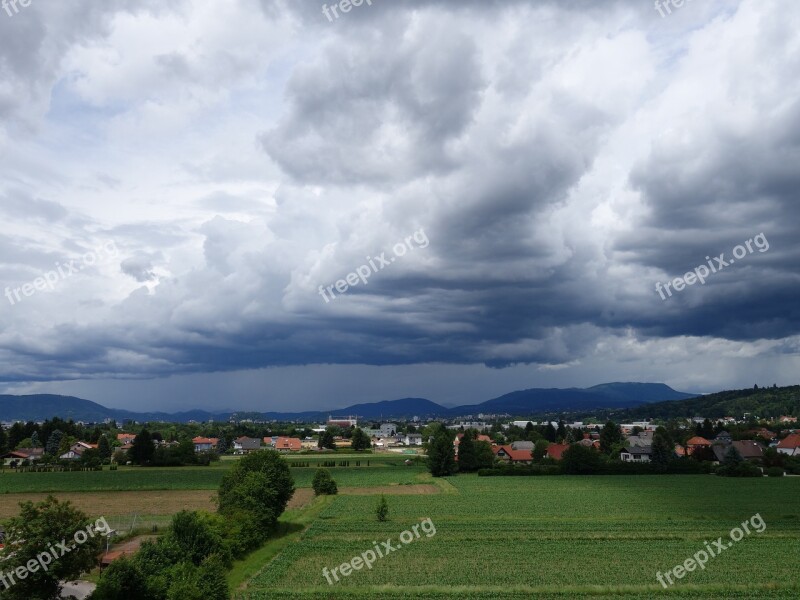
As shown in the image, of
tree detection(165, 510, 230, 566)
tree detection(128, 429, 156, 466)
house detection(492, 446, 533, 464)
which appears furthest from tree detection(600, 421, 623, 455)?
tree detection(165, 510, 230, 566)

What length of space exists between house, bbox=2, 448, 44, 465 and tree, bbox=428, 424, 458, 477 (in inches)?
2824

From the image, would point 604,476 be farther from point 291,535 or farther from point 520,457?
point 291,535

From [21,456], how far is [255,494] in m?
99.4

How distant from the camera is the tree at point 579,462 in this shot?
297 ft

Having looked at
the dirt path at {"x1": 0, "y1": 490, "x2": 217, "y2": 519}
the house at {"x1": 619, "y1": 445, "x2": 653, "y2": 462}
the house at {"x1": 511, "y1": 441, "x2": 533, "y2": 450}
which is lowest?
the house at {"x1": 619, "y1": 445, "x2": 653, "y2": 462}

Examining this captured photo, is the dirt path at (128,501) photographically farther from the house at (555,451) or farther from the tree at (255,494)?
the house at (555,451)

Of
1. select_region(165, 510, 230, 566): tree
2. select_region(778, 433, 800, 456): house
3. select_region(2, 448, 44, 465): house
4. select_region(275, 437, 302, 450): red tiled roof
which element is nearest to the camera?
select_region(165, 510, 230, 566): tree

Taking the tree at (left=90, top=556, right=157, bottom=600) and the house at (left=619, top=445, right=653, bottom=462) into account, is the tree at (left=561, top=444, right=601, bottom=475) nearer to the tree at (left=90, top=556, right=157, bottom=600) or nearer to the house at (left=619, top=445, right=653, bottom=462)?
the house at (left=619, top=445, right=653, bottom=462)

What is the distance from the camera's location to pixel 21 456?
118875mm

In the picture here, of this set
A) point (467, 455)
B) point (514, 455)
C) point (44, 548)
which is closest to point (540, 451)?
point (514, 455)

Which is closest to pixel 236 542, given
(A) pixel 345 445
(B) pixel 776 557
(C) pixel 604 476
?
(B) pixel 776 557

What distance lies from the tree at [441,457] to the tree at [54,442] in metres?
81.8

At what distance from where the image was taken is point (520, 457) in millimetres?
116312

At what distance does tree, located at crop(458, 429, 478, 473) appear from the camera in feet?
308
